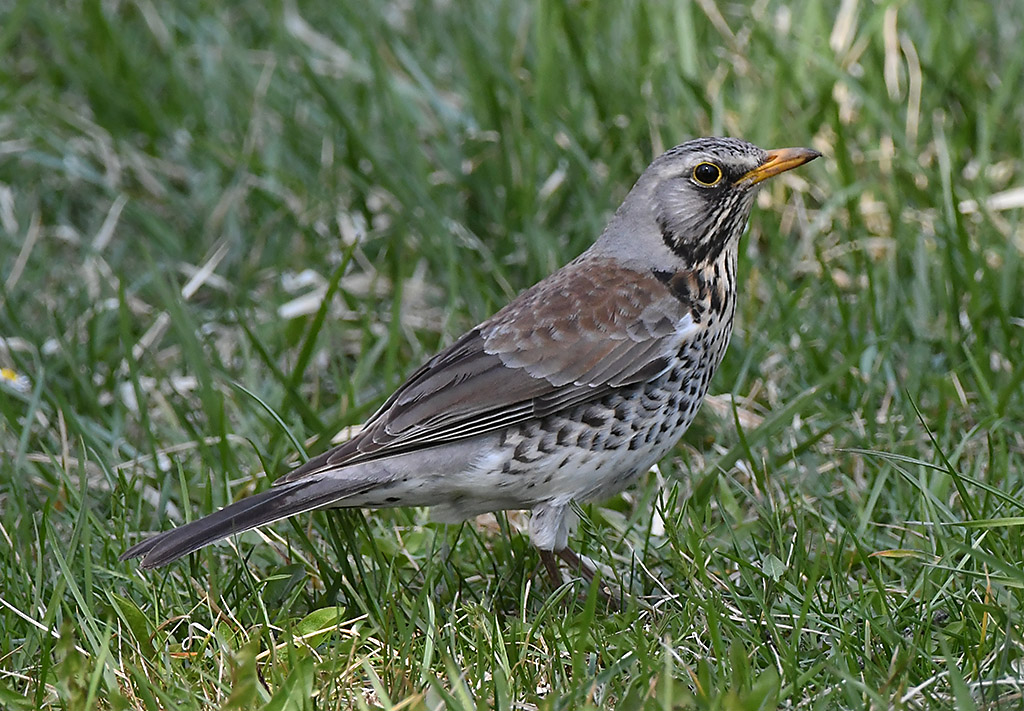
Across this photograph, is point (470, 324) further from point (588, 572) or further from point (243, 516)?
point (243, 516)

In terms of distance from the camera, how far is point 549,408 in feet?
14.7

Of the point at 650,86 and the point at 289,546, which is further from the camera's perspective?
the point at 650,86

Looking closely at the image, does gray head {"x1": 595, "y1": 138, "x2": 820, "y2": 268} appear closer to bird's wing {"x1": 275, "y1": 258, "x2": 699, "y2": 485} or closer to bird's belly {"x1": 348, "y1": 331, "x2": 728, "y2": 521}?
bird's wing {"x1": 275, "y1": 258, "x2": 699, "y2": 485}

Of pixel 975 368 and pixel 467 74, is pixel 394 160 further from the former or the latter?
pixel 975 368

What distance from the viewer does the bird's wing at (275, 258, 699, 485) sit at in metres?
4.43

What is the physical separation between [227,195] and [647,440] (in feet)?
10.8

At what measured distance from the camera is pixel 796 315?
5715 millimetres

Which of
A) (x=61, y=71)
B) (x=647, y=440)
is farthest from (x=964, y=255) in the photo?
(x=61, y=71)

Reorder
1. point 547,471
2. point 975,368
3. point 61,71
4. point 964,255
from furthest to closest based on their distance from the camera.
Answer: point 61,71, point 964,255, point 975,368, point 547,471

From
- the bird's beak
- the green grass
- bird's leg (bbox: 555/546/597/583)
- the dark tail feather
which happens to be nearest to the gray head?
the bird's beak

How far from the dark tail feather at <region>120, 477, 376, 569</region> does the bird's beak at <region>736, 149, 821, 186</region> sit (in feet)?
5.48

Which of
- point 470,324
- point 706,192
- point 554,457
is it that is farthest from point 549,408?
point 470,324

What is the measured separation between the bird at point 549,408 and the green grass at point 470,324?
19 centimetres

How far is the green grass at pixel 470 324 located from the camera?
3793 mm
